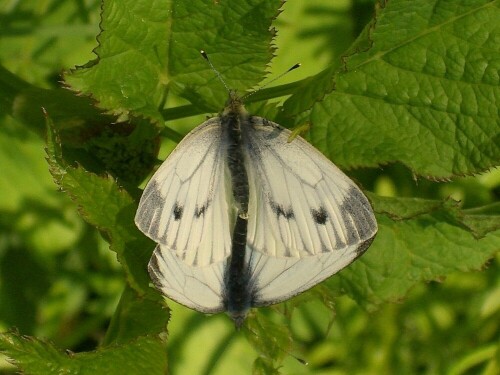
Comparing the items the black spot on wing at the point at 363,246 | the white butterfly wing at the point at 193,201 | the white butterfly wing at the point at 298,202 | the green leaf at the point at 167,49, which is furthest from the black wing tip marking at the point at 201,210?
the black spot on wing at the point at 363,246

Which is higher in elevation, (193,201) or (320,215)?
(193,201)

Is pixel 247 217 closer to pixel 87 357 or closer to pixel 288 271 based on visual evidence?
pixel 288 271

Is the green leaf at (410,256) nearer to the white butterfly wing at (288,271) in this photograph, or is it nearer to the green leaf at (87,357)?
the white butterfly wing at (288,271)

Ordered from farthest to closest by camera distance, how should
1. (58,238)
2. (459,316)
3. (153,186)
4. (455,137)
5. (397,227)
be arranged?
(459,316) < (58,238) < (397,227) < (455,137) < (153,186)

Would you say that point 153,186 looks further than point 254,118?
No

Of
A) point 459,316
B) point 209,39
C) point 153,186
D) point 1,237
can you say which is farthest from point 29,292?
point 459,316

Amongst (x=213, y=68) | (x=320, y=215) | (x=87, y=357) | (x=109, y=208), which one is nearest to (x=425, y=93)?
(x=320, y=215)

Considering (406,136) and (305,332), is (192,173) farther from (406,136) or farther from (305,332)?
(305,332)
